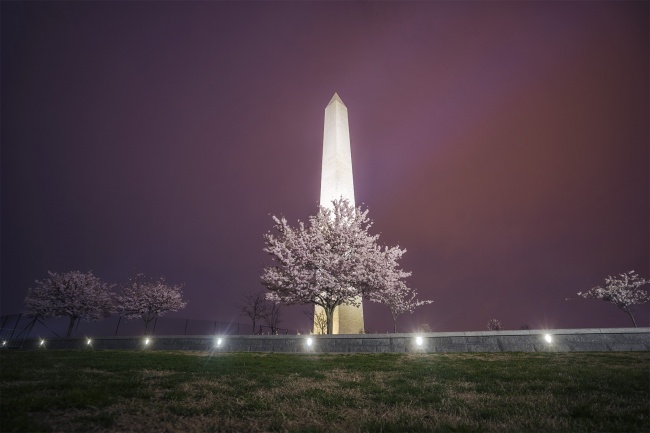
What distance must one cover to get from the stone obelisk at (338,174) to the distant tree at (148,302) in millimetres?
25500

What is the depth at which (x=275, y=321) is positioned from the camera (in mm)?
50656

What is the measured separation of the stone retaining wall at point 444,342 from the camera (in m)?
16.4

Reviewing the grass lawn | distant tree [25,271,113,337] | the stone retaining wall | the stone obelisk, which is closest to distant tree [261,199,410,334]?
the stone retaining wall

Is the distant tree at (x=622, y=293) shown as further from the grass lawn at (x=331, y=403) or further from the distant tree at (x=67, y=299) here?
the distant tree at (x=67, y=299)

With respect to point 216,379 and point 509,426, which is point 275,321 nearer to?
point 216,379

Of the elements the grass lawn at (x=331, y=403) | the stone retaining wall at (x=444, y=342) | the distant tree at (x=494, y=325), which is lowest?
the grass lawn at (x=331, y=403)

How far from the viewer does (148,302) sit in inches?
1849

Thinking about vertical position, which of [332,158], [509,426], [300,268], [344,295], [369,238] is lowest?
[509,426]

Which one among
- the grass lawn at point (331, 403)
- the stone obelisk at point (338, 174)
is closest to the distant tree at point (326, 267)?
the stone obelisk at point (338, 174)

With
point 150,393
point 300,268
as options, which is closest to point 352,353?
point 300,268

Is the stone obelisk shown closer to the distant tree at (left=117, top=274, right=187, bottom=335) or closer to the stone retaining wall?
the stone retaining wall

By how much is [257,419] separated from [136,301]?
49.8 meters

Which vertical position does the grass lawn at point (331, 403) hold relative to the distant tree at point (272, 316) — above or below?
below

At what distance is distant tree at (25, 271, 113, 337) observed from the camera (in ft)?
157
